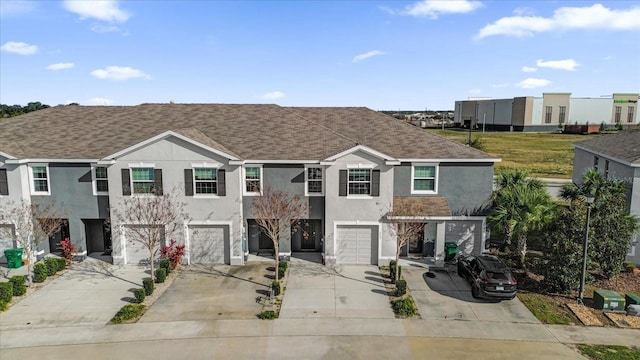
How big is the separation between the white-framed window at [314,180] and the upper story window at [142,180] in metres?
7.56

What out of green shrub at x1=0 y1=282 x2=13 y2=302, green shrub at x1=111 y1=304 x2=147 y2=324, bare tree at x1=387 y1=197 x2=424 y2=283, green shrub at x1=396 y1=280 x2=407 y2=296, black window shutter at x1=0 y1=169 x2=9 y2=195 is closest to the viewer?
green shrub at x1=111 y1=304 x2=147 y2=324

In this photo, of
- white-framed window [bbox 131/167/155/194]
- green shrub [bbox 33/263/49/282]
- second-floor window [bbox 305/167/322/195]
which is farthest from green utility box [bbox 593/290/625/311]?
green shrub [bbox 33/263/49/282]

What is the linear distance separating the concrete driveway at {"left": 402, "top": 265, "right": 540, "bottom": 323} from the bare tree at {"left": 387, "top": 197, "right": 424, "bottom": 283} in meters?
1.35

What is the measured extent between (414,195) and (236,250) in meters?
9.97

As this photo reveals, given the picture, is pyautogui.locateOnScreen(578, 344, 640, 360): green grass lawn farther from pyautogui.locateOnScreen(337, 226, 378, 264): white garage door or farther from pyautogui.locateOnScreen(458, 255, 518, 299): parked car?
pyautogui.locateOnScreen(337, 226, 378, 264): white garage door

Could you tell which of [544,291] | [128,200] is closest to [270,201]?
[128,200]

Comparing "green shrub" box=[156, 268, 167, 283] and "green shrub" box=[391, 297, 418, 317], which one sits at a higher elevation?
"green shrub" box=[156, 268, 167, 283]

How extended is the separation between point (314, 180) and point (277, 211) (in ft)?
10.6

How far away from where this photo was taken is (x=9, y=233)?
72.7 ft

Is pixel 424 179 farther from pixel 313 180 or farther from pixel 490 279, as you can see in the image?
pixel 490 279

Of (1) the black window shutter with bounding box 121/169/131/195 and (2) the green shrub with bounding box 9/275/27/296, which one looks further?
(1) the black window shutter with bounding box 121/169/131/195

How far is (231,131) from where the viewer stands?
25.0m

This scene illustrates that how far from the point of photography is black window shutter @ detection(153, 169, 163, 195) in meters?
21.6

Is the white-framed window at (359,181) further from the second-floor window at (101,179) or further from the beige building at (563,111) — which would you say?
the beige building at (563,111)
